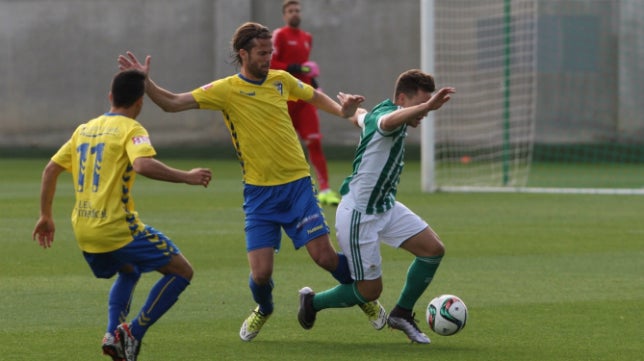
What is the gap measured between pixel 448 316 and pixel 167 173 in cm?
192

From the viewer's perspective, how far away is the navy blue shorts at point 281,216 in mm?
7250

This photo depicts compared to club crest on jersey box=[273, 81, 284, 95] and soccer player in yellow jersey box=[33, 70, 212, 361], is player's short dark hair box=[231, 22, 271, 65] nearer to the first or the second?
club crest on jersey box=[273, 81, 284, 95]

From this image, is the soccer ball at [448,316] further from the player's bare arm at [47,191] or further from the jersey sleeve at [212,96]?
the player's bare arm at [47,191]

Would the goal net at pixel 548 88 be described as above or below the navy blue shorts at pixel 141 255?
below

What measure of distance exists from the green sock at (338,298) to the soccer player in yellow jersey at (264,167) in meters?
0.06

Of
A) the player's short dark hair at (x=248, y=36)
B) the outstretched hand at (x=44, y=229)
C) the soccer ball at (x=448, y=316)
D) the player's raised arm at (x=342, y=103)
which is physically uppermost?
the player's short dark hair at (x=248, y=36)

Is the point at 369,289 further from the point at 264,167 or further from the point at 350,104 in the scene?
the point at 350,104

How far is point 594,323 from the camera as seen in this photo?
7.55 m

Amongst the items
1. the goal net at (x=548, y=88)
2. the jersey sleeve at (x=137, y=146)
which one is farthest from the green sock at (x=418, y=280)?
the goal net at (x=548, y=88)

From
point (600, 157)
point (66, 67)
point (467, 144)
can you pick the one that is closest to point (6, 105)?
point (66, 67)

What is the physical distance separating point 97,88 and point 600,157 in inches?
403

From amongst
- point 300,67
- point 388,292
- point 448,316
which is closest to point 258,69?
point 448,316

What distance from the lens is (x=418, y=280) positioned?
723 cm

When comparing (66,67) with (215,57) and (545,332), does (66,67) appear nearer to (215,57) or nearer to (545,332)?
(215,57)
